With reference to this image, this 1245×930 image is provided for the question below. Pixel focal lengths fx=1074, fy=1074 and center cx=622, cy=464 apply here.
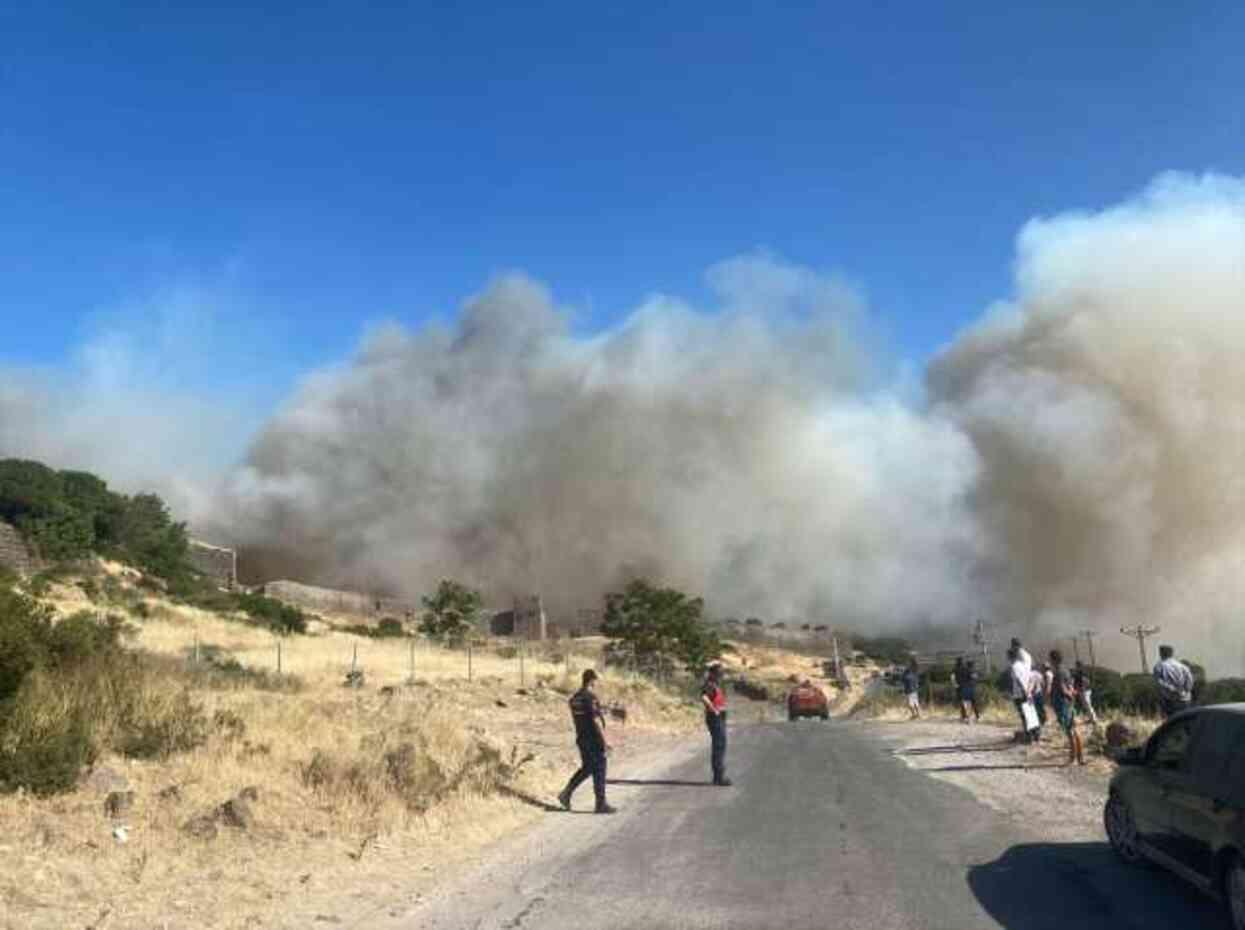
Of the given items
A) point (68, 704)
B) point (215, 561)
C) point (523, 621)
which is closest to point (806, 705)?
point (68, 704)

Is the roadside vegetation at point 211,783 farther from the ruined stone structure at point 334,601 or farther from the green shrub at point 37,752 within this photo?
the ruined stone structure at point 334,601

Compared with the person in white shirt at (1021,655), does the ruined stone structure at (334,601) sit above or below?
above

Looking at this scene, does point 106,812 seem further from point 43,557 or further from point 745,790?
point 43,557

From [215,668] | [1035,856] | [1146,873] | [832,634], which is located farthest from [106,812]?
[832,634]

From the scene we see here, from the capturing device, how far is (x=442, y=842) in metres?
8.62

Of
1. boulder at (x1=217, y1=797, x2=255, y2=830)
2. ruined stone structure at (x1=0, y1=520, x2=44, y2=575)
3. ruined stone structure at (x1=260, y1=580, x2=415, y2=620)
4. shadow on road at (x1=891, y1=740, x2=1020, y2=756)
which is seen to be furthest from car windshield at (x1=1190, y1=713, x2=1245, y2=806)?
ruined stone structure at (x1=260, y1=580, x2=415, y2=620)

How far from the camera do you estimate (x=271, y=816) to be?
8211mm

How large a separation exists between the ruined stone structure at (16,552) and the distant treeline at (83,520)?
536mm

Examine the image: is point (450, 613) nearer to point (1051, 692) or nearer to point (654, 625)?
point (654, 625)

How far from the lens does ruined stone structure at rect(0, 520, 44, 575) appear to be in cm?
4141

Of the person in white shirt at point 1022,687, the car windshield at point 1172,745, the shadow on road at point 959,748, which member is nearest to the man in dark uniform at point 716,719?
the shadow on road at point 959,748

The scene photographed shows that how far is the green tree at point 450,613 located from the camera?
4728 cm

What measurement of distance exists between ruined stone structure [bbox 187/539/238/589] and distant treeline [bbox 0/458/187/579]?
539 centimetres

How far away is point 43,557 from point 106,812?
42.4m
